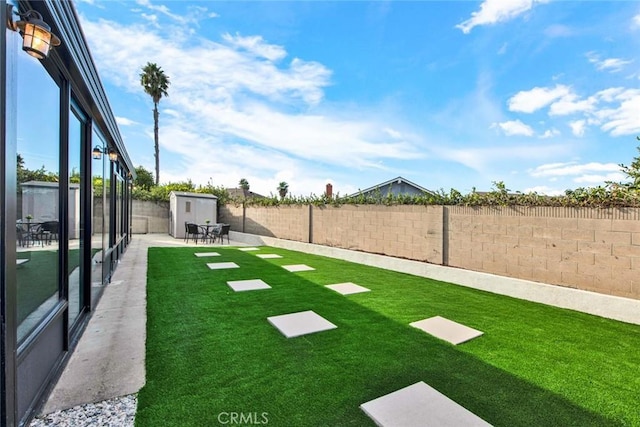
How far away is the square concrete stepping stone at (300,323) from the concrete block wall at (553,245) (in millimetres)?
3378

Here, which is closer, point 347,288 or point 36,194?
point 36,194

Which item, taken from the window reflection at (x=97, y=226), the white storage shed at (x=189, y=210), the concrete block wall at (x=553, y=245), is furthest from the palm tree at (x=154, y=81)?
the concrete block wall at (x=553, y=245)

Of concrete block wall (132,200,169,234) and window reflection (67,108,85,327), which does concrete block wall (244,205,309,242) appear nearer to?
concrete block wall (132,200,169,234)

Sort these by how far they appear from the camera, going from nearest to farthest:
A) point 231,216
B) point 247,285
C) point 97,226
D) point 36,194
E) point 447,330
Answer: point 36,194 → point 447,330 → point 97,226 → point 247,285 → point 231,216

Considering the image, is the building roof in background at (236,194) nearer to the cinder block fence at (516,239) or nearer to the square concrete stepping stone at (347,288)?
the cinder block fence at (516,239)

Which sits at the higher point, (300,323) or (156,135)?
(156,135)

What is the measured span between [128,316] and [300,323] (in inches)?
79.7

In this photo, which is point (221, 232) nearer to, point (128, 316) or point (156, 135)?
point (128, 316)

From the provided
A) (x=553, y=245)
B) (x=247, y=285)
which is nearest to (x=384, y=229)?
(x=553, y=245)

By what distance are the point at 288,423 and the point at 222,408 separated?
0.43 meters

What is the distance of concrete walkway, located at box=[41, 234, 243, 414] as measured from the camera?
1.99 meters

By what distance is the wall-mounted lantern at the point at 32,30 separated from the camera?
4.85ft

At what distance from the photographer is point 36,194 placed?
198 cm

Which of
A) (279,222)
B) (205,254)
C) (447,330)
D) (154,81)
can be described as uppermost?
(154,81)
